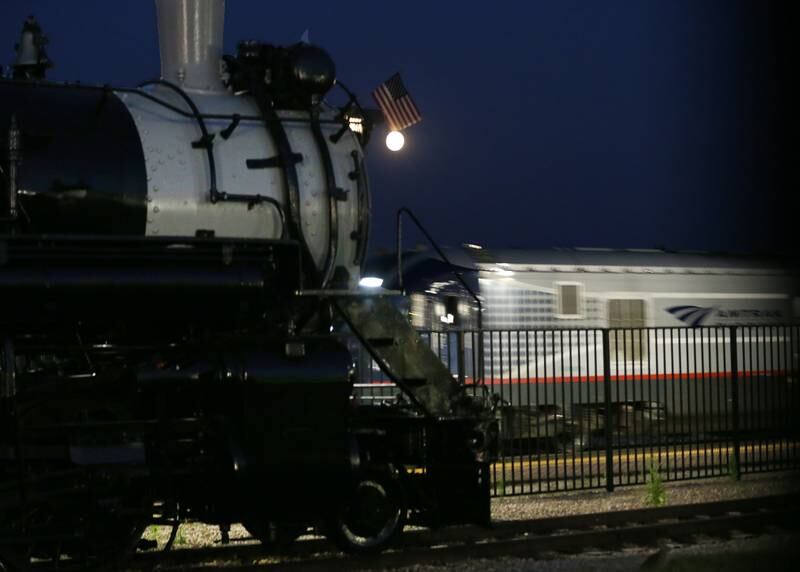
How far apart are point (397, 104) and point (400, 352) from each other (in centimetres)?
285

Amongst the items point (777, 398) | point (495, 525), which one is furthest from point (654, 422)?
point (495, 525)

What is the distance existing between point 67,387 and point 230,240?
1497 mm

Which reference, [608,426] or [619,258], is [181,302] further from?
[619,258]

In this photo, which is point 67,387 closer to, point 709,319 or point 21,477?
point 21,477

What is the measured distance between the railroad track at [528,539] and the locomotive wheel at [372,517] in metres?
0.14

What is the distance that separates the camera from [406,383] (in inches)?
364

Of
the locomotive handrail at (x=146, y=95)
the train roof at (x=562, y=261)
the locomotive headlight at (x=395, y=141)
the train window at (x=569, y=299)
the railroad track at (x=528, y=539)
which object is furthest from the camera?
the train window at (x=569, y=299)

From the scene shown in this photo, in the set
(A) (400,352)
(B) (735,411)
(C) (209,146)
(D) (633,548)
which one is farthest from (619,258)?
(C) (209,146)

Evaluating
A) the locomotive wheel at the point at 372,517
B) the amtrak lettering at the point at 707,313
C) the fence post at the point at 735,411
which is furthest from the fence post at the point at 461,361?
the amtrak lettering at the point at 707,313

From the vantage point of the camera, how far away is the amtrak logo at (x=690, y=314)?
19280 mm

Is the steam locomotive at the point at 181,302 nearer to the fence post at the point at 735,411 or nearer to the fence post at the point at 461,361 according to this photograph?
the fence post at the point at 461,361

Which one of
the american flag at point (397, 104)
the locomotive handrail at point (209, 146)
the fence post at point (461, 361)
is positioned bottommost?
the fence post at point (461, 361)

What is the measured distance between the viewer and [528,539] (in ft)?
32.2

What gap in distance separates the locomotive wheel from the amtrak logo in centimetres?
1095
